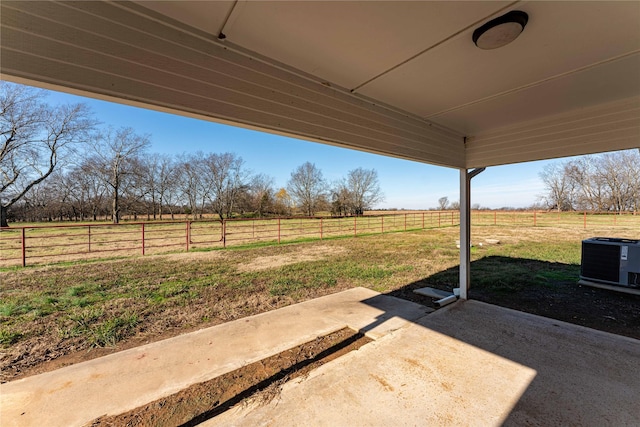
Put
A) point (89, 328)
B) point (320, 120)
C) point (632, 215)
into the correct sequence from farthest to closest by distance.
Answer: point (632, 215)
point (89, 328)
point (320, 120)

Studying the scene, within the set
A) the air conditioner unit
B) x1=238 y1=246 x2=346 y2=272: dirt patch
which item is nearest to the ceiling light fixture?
the air conditioner unit

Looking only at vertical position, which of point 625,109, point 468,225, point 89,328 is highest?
point 625,109

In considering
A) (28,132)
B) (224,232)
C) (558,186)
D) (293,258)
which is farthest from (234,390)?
(558,186)

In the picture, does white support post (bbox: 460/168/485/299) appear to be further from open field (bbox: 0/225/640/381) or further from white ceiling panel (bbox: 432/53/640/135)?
white ceiling panel (bbox: 432/53/640/135)

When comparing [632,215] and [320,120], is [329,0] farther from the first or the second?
[632,215]

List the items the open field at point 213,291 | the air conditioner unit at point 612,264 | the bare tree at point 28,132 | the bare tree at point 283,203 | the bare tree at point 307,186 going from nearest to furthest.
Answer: the open field at point 213,291
the air conditioner unit at point 612,264
the bare tree at point 28,132
the bare tree at point 283,203
the bare tree at point 307,186

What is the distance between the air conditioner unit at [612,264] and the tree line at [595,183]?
18121 millimetres

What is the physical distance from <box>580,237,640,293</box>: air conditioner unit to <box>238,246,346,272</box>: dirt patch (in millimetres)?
4797

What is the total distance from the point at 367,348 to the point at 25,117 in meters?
21.3

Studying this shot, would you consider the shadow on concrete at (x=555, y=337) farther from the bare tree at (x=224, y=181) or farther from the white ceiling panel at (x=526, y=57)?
the bare tree at (x=224, y=181)

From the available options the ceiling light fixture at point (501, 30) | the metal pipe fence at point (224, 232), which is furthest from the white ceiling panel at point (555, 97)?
the metal pipe fence at point (224, 232)

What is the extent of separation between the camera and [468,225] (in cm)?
338

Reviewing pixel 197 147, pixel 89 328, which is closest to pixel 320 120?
pixel 89 328

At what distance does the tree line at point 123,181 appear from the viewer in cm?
1438
